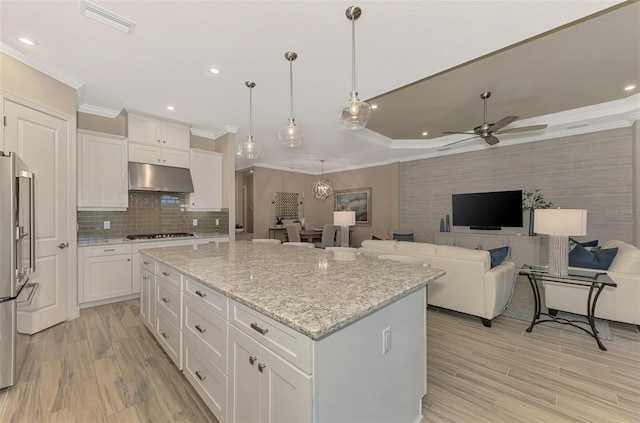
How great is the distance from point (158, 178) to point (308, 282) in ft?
12.1

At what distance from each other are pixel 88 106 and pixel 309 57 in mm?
3376

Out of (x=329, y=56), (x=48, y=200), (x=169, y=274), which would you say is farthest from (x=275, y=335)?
(x=48, y=200)

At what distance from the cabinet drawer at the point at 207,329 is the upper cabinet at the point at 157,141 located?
3181 mm

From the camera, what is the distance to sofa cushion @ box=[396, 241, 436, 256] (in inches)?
129

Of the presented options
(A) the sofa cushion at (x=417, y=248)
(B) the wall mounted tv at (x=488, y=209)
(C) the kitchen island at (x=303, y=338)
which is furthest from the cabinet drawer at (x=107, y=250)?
(B) the wall mounted tv at (x=488, y=209)

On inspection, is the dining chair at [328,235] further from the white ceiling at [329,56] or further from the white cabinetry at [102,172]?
the white cabinetry at [102,172]

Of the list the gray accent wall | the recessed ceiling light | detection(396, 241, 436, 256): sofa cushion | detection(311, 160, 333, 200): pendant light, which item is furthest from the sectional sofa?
detection(311, 160, 333, 200): pendant light

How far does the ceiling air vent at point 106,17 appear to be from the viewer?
1918 mm

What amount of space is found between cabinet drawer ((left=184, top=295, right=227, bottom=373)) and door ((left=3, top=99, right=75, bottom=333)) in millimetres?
2162

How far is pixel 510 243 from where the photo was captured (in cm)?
527

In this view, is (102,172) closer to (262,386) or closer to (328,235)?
(262,386)

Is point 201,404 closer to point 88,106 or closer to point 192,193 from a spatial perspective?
point 192,193

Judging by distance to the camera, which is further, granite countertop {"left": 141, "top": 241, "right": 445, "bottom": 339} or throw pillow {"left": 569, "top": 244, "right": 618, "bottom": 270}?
throw pillow {"left": 569, "top": 244, "right": 618, "bottom": 270}

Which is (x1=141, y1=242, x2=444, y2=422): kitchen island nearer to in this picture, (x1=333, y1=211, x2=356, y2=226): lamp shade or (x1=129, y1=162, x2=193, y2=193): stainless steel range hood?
(x1=129, y1=162, x2=193, y2=193): stainless steel range hood
